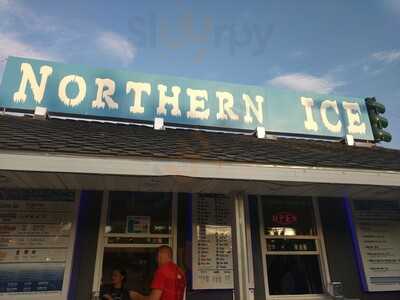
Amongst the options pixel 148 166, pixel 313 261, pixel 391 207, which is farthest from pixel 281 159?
pixel 391 207

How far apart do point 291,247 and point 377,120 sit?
14.1 ft

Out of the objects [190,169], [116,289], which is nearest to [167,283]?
[116,289]

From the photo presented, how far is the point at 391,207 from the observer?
20.0 feet

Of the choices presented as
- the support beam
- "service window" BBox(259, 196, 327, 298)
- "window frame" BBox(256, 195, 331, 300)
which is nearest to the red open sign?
"service window" BBox(259, 196, 327, 298)

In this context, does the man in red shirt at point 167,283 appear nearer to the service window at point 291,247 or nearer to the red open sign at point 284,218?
the service window at point 291,247

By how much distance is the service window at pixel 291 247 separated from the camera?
5383 millimetres

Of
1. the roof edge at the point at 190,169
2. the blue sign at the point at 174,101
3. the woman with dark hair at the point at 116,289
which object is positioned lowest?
the woman with dark hair at the point at 116,289

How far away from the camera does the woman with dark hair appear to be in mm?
4463

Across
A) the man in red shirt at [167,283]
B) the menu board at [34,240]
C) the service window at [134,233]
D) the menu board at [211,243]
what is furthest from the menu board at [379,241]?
the menu board at [34,240]

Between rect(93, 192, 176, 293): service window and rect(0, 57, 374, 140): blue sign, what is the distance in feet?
6.02

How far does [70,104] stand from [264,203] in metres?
4.16

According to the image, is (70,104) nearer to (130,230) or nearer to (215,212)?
(130,230)

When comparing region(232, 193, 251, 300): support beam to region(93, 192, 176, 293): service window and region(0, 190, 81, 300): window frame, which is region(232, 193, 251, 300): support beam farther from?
region(0, 190, 81, 300): window frame

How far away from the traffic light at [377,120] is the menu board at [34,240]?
22.8ft
